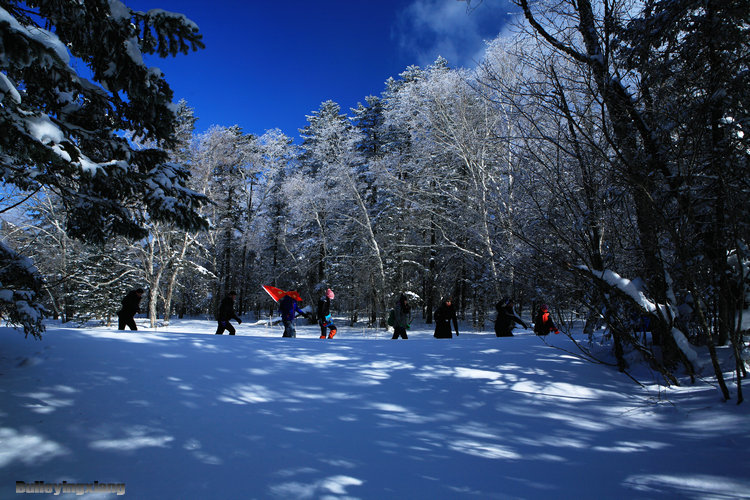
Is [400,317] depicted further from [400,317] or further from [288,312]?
[288,312]

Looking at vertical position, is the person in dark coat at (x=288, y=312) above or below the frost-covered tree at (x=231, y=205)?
below

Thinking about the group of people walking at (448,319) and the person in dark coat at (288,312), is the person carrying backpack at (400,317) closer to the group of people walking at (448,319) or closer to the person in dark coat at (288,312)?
the group of people walking at (448,319)

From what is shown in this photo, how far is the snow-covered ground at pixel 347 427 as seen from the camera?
9.11ft

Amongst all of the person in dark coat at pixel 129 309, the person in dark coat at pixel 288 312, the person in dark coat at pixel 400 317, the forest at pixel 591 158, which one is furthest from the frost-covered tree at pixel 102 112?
the person in dark coat at pixel 400 317

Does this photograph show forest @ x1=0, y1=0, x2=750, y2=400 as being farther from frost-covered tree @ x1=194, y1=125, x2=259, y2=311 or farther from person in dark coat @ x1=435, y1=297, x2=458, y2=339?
frost-covered tree @ x1=194, y1=125, x2=259, y2=311

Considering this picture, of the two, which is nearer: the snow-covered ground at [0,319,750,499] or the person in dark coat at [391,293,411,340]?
the snow-covered ground at [0,319,750,499]

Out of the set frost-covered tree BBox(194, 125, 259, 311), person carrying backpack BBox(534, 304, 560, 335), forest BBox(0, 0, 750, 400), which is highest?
frost-covered tree BBox(194, 125, 259, 311)

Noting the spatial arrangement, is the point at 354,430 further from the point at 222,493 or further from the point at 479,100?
the point at 479,100

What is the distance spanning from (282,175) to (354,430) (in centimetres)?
3195

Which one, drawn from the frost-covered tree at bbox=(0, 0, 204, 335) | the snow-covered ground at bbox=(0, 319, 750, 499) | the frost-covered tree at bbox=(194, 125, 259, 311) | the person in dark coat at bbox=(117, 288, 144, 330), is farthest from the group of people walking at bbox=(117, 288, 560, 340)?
the frost-covered tree at bbox=(194, 125, 259, 311)

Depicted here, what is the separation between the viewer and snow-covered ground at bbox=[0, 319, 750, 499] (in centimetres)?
278

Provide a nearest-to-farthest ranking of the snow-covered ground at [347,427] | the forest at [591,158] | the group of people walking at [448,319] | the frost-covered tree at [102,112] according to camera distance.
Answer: the snow-covered ground at [347,427], the forest at [591,158], the frost-covered tree at [102,112], the group of people walking at [448,319]

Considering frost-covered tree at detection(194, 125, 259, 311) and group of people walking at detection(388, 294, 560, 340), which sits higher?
frost-covered tree at detection(194, 125, 259, 311)

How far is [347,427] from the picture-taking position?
12.2 ft
